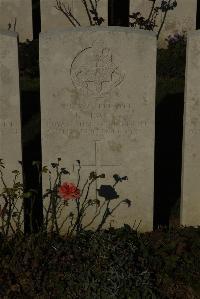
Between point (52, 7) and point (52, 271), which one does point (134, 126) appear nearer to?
point (52, 271)

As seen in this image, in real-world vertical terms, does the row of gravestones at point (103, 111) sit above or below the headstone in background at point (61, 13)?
below

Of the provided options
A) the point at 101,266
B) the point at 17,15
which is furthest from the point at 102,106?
the point at 17,15

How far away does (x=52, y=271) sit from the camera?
457 cm

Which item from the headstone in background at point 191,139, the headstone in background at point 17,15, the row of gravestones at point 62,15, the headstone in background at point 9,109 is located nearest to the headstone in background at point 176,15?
the row of gravestones at point 62,15

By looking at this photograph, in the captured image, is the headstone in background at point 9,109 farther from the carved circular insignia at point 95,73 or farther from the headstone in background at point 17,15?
the headstone in background at point 17,15

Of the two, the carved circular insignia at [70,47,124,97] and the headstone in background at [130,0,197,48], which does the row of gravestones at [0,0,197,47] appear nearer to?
the headstone in background at [130,0,197,48]

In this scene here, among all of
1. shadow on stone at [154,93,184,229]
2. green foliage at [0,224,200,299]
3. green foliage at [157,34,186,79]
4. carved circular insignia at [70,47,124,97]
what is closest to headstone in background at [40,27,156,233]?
carved circular insignia at [70,47,124,97]

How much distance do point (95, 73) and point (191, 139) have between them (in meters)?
0.99

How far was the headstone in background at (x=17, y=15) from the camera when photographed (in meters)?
11.0

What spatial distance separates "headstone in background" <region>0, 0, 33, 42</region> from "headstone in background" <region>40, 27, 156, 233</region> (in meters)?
6.27

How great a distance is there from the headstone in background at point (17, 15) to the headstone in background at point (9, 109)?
6249mm

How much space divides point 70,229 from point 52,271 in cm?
89

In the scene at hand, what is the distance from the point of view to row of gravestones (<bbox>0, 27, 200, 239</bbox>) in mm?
4957

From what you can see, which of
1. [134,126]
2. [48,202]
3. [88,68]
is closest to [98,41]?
[88,68]
